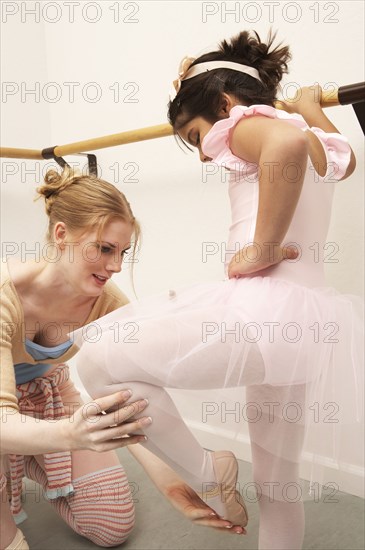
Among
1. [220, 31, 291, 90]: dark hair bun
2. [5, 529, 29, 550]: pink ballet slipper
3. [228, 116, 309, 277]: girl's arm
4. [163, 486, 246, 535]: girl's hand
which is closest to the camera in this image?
[228, 116, 309, 277]: girl's arm

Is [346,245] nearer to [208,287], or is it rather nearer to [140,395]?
[208,287]

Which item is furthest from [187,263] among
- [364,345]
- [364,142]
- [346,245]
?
[364,345]

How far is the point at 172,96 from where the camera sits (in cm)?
101

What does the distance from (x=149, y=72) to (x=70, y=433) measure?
1.24m

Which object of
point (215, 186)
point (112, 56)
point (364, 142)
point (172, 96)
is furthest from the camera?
point (112, 56)

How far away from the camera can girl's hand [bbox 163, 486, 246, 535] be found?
0.90m

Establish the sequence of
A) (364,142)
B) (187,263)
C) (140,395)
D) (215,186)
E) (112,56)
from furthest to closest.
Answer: (112,56)
(187,263)
(215,186)
(364,142)
(140,395)

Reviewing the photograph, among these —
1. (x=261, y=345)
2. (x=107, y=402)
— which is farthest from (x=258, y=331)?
(x=107, y=402)

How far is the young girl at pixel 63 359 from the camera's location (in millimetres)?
957

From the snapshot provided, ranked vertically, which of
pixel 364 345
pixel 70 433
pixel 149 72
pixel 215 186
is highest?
pixel 149 72

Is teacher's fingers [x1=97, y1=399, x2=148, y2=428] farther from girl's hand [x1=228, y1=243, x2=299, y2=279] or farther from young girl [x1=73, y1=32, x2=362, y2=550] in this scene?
girl's hand [x1=228, y1=243, x2=299, y2=279]

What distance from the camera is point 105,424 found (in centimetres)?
81

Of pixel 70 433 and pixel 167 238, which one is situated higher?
pixel 167 238

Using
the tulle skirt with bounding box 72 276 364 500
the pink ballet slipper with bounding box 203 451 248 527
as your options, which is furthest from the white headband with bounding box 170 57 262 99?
the pink ballet slipper with bounding box 203 451 248 527
